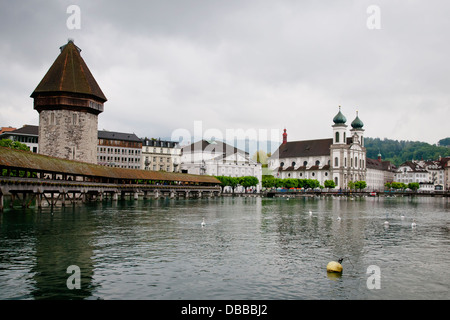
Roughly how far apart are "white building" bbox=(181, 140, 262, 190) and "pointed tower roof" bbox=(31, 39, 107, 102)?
196ft

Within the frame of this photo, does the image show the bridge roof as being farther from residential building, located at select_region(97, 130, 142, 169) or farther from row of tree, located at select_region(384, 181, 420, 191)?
row of tree, located at select_region(384, 181, 420, 191)

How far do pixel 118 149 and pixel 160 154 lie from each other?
15.1m

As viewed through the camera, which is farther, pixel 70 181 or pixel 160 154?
pixel 160 154

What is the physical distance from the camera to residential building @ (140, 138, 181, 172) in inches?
4951

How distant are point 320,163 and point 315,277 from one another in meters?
153

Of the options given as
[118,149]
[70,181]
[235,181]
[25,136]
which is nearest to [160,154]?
[118,149]

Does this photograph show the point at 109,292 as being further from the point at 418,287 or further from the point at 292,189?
the point at 292,189

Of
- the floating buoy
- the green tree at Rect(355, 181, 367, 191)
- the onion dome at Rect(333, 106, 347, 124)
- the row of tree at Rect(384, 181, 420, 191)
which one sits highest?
the onion dome at Rect(333, 106, 347, 124)

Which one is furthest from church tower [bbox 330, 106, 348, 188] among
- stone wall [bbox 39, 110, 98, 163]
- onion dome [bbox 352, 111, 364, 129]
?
stone wall [bbox 39, 110, 98, 163]

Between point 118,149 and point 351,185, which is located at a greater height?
point 118,149

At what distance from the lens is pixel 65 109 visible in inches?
2721

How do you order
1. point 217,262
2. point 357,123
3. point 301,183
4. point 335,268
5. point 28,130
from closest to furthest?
point 335,268
point 217,262
point 28,130
point 301,183
point 357,123

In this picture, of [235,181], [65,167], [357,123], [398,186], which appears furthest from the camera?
[398,186]

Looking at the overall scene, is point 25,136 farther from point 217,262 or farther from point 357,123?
point 357,123
